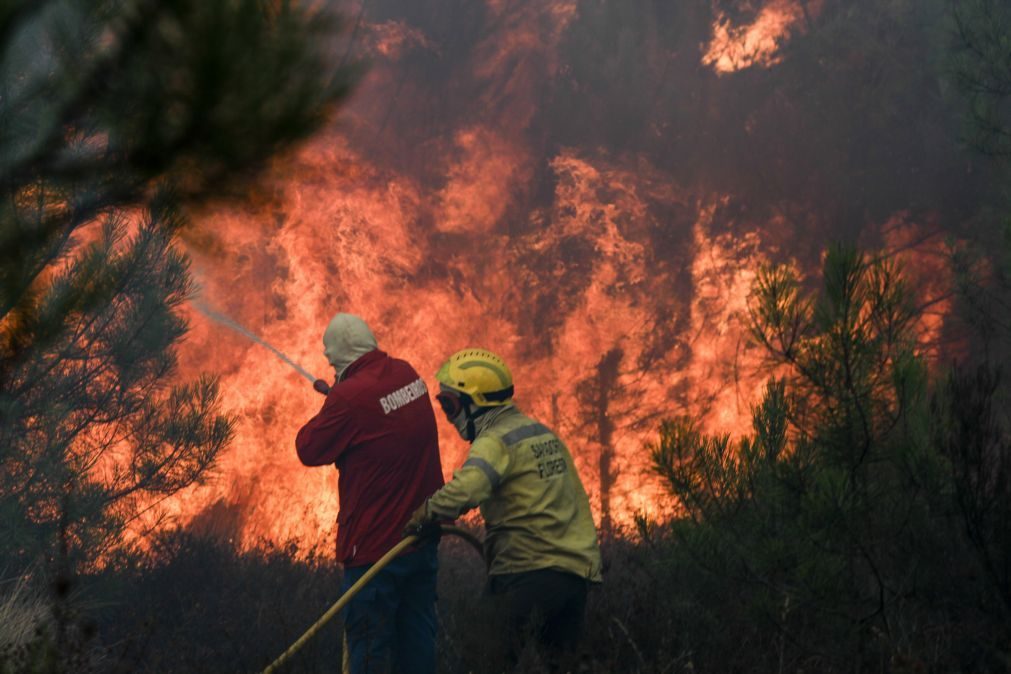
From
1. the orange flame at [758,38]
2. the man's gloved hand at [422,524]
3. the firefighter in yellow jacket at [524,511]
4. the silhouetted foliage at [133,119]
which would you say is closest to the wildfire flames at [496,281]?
the orange flame at [758,38]

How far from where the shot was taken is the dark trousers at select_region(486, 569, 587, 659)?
15.0 feet

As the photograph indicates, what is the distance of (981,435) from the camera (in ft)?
12.9

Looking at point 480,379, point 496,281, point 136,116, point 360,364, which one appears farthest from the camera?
point 496,281

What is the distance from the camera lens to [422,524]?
4434mm

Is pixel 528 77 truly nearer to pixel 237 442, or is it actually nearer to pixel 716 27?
pixel 716 27

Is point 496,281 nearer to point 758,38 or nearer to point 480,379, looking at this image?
point 758,38

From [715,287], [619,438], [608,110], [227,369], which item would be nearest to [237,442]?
[227,369]

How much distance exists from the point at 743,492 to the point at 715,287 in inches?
416

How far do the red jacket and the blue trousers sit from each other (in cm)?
12

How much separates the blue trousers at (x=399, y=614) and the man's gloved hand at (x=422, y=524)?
0.55 ft

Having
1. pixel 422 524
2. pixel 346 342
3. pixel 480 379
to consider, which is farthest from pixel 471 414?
pixel 346 342


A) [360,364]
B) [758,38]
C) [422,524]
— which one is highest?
[758,38]

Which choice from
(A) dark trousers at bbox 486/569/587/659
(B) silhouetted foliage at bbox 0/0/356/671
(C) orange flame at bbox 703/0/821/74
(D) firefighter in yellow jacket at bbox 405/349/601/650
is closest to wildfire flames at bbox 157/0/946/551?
(C) orange flame at bbox 703/0/821/74

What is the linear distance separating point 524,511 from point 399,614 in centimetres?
79
